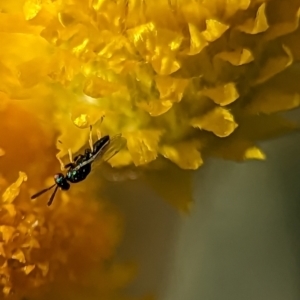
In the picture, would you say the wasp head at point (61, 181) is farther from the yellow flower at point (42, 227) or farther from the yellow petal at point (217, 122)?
the yellow petal at point (217, 122)

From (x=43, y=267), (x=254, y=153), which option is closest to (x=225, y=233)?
(x=254, y=153)

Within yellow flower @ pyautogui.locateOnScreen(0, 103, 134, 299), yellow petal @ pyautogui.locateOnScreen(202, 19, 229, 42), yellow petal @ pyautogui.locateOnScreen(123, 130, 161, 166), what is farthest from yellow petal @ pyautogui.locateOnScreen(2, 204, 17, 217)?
yellow petal @ pyautogui.locateOnScreen(202, 19, 229, 42)

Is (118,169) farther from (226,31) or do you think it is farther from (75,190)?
(226,31)

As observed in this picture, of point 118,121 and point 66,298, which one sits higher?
point 118,121

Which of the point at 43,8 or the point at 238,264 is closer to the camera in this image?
the point at 43,8

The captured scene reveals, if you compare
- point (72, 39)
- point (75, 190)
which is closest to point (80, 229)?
point (75, 190)
